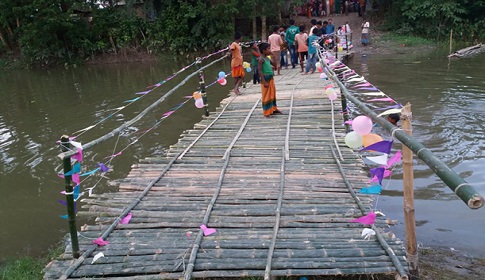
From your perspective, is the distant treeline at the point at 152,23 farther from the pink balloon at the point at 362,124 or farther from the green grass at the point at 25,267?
the pink balloon at the point at 362,124

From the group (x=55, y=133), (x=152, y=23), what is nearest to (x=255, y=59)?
(x=55, y=133)

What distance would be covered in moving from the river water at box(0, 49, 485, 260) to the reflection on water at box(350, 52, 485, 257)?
1cm

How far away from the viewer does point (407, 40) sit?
2186 centimetres

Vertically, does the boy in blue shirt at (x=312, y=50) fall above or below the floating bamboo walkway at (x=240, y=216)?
above

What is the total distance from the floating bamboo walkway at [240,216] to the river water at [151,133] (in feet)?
3.94

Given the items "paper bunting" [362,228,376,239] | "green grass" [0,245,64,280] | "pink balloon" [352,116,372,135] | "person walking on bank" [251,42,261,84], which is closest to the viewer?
"pink balloon" [352,116,372,135]

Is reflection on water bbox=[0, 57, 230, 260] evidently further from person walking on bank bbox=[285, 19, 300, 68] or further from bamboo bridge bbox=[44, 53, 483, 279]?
person walking on bank bbox=[285, 19, 300, 68]

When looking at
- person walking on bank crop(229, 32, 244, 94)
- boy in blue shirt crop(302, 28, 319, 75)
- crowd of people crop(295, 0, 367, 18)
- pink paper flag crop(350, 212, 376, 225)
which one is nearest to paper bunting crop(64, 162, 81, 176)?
pink paper flag crop(350, 212, 376, 225)

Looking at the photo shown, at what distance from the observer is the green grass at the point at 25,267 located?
156 inches

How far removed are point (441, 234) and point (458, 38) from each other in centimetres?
2067

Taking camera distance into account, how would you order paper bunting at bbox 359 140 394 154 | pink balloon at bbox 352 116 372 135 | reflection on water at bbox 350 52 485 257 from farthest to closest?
1. reflection on water at bbox 350 52 485 257
2. pink balloon at bbox 352 116 372 135
3. paper bunting at bbox 359 140 394 154

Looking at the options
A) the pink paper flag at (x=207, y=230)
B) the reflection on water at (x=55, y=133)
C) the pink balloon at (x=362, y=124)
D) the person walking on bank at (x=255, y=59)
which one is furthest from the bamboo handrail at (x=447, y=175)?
the person walking on bank at (x=255, y=59)

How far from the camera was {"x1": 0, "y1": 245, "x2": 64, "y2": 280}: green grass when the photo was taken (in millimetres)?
3955

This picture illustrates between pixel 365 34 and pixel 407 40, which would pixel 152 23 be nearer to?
pixel 365 34
